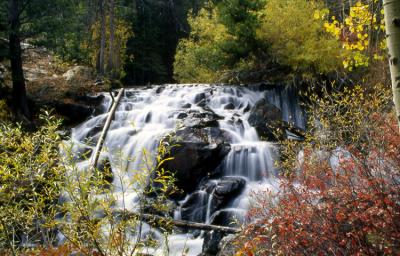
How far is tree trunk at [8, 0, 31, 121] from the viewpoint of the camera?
12484 millimetres

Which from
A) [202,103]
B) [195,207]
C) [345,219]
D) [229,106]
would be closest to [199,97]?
[202,103]

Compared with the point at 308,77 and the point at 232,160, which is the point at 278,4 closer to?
the point at 308,77

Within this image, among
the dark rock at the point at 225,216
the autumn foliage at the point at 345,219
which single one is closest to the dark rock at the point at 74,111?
the dark rock at the point at 225,216

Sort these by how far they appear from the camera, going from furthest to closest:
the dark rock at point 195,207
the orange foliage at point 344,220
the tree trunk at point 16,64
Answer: the tree trunk at point 16,64 → the dark rock at point 195,207 → the orange foliage at point 344,220

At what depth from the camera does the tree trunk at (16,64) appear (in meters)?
12.5

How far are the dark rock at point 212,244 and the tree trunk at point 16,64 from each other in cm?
923

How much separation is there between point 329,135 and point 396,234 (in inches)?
151

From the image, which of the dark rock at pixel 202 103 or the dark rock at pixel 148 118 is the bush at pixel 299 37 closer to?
the dark rock at pixel 202 103

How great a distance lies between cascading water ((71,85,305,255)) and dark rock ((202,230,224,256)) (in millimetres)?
473

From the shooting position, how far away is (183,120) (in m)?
12.4

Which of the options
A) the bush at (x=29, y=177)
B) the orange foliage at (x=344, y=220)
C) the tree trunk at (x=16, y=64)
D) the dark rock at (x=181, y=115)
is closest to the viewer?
the bush at (x=29, y=177)

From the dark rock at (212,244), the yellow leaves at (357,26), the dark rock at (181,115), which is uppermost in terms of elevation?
the yellow leaves at (357,26)

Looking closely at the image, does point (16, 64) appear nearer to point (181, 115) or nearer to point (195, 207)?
point (181, 115)

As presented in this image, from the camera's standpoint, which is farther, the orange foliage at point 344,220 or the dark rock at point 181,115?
the dark rock at point 181,115
